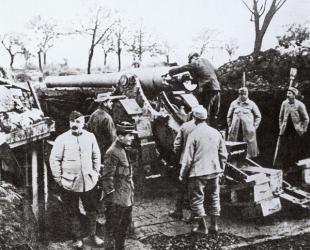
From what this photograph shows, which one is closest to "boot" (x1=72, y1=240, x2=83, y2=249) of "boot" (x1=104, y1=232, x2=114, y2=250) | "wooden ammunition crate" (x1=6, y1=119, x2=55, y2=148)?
"boot" (x1=104, y1=232, x2=114, y2=250)

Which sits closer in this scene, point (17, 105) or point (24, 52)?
point (17, 105)

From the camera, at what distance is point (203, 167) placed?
665 centimetres

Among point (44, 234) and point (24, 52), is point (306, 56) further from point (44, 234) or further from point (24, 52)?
point (44, 234)

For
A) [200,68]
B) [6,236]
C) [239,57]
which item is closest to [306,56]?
[239,57]

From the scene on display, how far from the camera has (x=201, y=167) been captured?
21.8 ft

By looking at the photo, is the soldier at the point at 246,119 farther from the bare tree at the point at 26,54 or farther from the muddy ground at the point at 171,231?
the bare tree at the point at 26,54

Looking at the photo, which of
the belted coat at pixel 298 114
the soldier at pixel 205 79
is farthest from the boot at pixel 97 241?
the belted coat at pixel 298 114

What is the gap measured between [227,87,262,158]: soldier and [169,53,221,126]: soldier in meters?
0.96

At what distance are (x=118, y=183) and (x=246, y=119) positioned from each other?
5.02 m

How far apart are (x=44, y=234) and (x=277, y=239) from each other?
324 cm

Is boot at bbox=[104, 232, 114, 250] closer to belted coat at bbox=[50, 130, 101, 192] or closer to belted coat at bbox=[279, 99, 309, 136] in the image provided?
belted coat at bbox=[50, 130, 101, 192]

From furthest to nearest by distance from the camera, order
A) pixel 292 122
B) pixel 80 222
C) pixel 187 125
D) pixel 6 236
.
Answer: pixel 292 122 < pixel 187 125 < pixel 80 222 < pixel 6 236

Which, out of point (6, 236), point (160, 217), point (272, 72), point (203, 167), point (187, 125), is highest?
point (272, 72)

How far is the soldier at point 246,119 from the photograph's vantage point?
9789 millimetres
